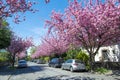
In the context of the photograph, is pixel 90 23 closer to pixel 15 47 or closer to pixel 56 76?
pixel 56 76

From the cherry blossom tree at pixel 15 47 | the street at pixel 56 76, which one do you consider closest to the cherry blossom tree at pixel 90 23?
the street at pixel 56 76

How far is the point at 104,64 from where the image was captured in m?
29.6

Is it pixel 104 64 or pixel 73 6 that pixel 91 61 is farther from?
pixel 73 6

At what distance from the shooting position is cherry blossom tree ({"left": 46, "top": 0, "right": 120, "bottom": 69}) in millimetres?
21766

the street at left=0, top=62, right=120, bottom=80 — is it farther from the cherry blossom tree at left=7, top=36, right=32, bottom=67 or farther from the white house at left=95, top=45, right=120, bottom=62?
the cherry blossom tree at left=7, top=36, right=32, bottom=67

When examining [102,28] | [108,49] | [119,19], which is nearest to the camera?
[119,19]

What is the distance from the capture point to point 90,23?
23.3 meters

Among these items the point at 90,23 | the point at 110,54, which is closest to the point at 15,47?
the point at 110,54

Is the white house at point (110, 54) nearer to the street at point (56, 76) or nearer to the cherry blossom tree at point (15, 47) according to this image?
the street at point (56, 76)

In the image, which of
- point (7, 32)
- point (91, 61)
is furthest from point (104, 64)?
point (7, 32)

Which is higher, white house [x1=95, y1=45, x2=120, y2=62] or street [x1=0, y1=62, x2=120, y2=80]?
white house [x1=95, y1=45, x2=120, y2=62]

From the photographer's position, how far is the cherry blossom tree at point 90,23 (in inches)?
857

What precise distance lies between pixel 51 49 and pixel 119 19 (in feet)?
101

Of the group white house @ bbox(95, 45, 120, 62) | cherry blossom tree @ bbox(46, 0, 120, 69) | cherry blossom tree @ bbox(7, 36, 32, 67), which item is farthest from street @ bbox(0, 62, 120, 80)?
cherry blossom tree @ bbox(7, 36, 32, 67)
